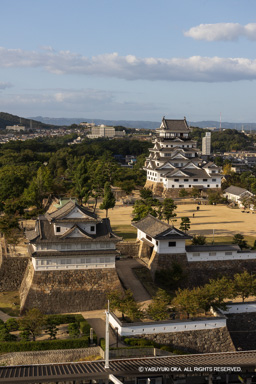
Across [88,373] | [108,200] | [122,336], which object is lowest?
[122,336]

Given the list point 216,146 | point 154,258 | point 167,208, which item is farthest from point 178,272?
point 216,146

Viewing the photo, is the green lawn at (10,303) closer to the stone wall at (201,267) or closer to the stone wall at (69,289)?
the stone wall at (69,289)

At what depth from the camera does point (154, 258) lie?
109 ft

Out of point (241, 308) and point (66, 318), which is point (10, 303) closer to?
point (66, 318)

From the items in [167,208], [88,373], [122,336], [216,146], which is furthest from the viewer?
[216,146]

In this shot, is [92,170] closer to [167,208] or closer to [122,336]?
[167,208]

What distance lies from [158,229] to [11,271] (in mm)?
11121

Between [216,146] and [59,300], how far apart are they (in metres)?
148

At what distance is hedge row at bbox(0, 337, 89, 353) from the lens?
23.7 metres

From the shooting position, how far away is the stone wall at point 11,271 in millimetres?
32188

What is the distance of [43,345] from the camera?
24047mm

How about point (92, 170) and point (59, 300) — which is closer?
point (59, 300)

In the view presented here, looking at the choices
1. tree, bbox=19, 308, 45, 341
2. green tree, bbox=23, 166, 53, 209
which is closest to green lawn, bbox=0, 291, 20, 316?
tree, bbox=19, 308, 45, 341

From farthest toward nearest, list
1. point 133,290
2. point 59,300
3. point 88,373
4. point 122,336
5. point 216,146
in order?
point 216,146, point 133,290, point 59,300, point 122,336, point 88,373
